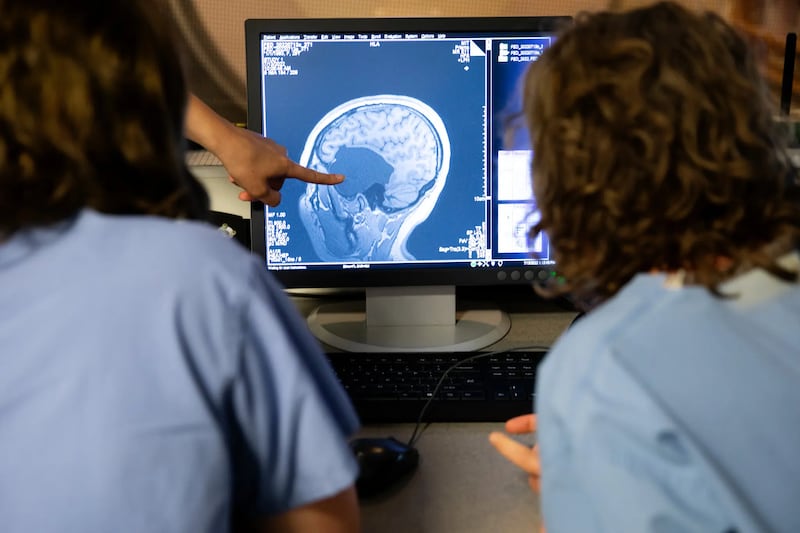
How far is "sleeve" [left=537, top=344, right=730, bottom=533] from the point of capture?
22.0 inches

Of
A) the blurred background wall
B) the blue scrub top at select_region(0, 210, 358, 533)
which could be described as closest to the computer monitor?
the blurred background wall

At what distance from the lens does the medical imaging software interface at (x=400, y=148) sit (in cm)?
114

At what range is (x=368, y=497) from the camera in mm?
814

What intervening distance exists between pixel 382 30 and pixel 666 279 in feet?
2.13

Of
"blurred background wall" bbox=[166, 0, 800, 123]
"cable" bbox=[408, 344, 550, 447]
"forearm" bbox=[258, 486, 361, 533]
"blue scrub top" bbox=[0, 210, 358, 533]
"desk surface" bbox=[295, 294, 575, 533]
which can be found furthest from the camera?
"blurred background wall" bbox=[166, 0, 800, 123]

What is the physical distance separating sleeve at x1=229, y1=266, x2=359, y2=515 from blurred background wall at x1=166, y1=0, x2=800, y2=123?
3.16ft

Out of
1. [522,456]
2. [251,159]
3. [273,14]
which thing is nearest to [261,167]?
[251,159]

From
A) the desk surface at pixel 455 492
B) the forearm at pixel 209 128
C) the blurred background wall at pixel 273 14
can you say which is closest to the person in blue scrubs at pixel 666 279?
the desk surface at pixel 455 492

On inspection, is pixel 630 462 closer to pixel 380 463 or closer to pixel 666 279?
pixel 666 279

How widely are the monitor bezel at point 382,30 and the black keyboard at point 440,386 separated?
0.49 feet

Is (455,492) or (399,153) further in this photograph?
(399,153)

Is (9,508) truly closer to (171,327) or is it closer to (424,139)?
(171,327)

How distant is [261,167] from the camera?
113cm

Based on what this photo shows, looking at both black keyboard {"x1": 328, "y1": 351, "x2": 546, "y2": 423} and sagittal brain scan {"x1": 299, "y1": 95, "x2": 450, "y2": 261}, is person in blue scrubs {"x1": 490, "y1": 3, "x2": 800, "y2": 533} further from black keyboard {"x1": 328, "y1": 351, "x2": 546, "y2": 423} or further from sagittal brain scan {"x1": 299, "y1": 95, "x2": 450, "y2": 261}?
sagittal brain scan {"x1": 299, "y1": 95, "x2": 450, "y2": 261}
